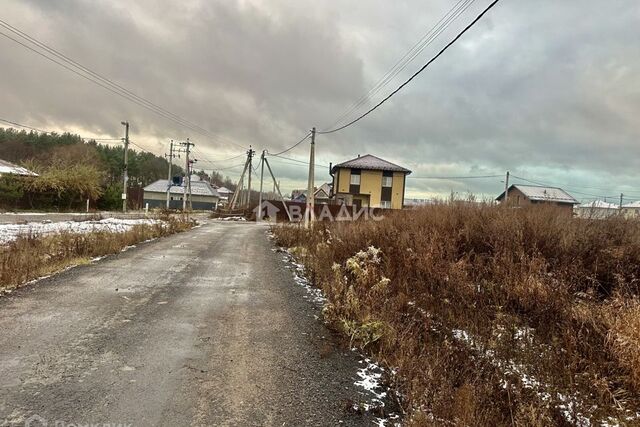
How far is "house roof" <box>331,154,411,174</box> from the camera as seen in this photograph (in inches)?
1737

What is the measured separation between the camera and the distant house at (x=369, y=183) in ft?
146

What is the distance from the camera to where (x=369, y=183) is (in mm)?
44562

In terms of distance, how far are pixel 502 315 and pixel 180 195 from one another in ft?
230

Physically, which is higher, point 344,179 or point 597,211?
point 344,179

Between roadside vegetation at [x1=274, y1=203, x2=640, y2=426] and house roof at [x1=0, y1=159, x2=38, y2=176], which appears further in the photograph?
house roof at [x1=0, y1=159, x2=38, y2=176]

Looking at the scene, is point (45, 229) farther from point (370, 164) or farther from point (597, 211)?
point (370, 164)

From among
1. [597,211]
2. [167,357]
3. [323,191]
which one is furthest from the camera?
[323,191]

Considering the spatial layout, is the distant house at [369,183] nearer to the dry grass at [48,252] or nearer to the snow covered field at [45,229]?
the snow covered field at [45,229]

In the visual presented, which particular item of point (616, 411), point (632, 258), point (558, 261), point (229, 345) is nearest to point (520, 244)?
point (558, 261)

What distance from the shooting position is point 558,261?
5820 millimetres

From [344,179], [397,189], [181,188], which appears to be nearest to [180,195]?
[181,188]

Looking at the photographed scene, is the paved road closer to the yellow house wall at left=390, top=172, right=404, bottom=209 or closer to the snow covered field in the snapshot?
the snow covered field

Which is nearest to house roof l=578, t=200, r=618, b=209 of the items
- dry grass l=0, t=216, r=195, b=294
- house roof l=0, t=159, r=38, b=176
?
dry grass l=0, t=216, r=195, b=294

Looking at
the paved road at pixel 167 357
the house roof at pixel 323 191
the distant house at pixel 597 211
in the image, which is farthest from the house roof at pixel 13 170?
the distant house at pixel 597 211
